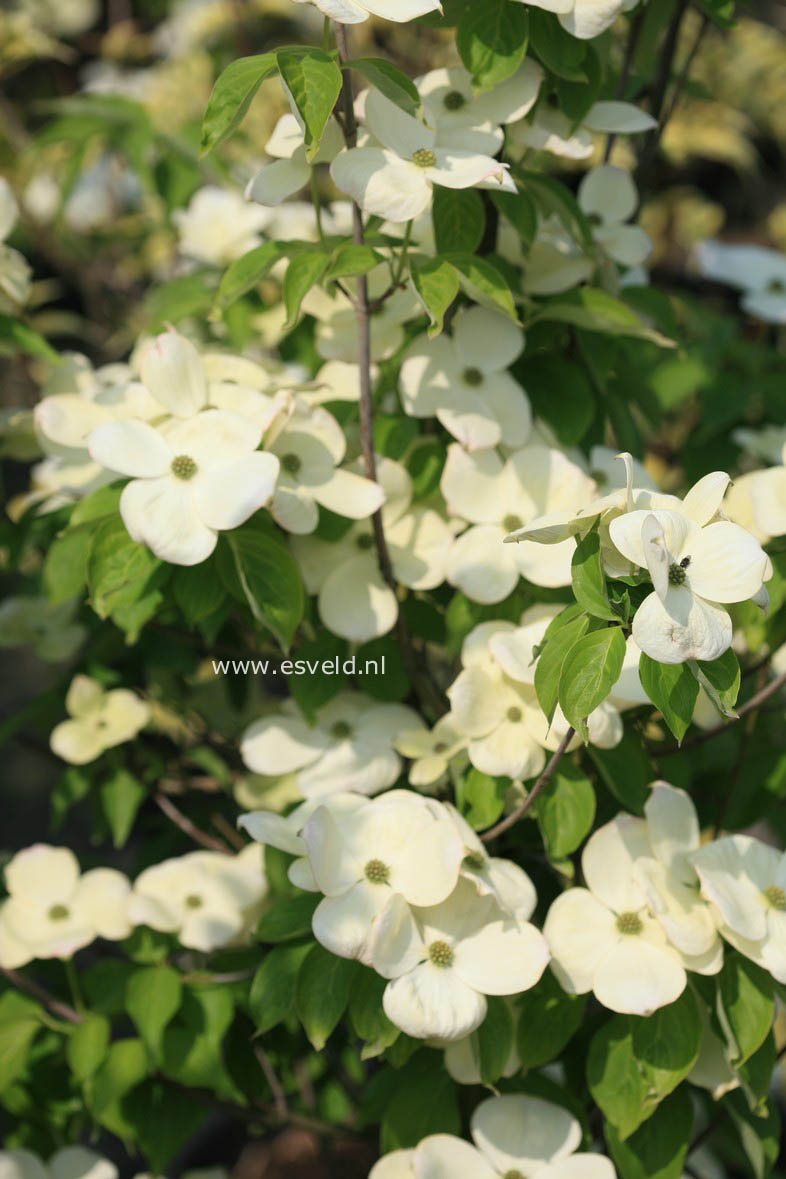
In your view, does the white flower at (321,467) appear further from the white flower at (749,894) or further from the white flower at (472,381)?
the white flower at (749,894)

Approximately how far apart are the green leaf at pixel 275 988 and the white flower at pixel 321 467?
0.97ft

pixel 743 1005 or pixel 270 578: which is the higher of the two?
pixel 270 578

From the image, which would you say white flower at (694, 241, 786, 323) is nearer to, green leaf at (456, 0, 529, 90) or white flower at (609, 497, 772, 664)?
green leaf at (456, 0, 529, 90)

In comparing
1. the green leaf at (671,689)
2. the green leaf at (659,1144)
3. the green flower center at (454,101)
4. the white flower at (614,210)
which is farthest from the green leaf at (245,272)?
the green leaf at (659,1144)

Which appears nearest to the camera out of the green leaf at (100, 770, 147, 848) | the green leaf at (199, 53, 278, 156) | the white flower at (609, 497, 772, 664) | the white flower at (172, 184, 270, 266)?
the white flower at (609, 497, 772, 664)

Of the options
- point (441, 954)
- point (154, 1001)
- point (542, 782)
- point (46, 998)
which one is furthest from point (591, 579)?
point (46, 998)

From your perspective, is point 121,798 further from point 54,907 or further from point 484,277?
point 484,277

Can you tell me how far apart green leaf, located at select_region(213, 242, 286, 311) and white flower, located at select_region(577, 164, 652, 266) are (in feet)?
0.97

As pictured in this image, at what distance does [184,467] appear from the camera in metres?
0.76

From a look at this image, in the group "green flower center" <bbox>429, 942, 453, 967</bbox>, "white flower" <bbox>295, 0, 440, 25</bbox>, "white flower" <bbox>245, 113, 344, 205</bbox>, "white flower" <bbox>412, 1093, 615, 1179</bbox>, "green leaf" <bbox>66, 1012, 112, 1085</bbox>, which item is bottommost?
"green leaf" <bbox>66, 1012, 112, 1085</bbox>

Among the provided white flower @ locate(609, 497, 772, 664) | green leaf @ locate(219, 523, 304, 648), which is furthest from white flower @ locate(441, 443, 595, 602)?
white flower @ locate(609, 497, 772, 664)

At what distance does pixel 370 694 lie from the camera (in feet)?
3.03

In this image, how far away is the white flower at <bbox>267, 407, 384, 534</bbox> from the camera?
0.81 metres

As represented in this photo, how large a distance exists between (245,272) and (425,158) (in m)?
0.16
